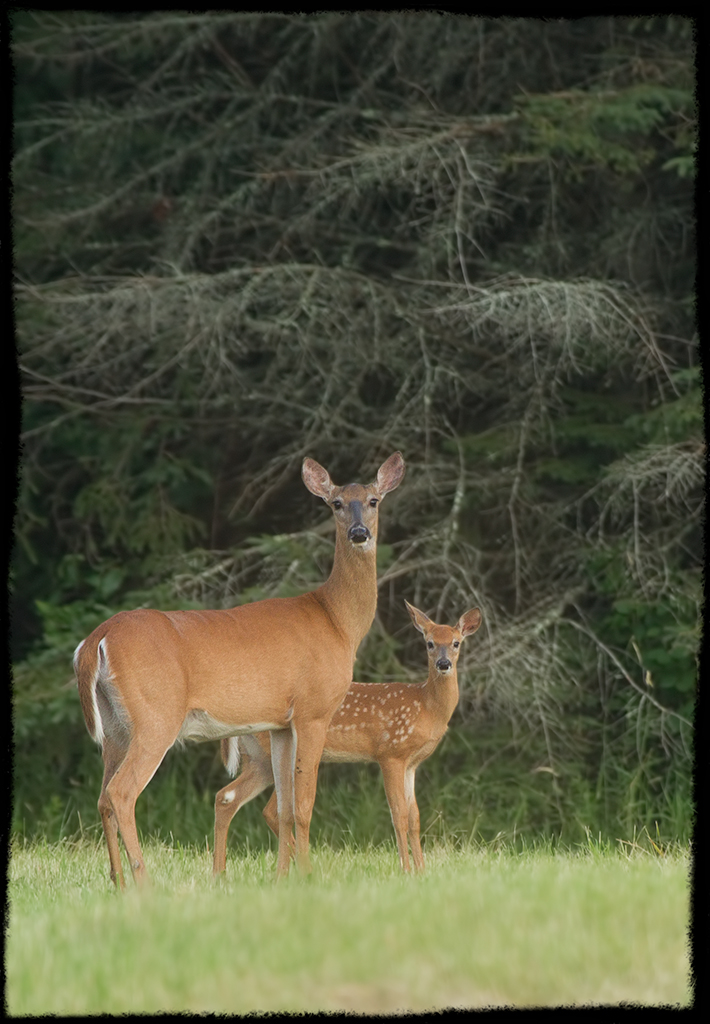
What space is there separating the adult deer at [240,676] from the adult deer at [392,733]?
1.74ft

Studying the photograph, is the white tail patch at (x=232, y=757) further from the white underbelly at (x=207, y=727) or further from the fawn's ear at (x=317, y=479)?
the fawn's ear at (x=317, y=479)

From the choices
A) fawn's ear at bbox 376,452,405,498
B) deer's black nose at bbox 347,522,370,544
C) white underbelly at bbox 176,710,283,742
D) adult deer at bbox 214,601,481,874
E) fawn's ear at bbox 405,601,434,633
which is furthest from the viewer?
fawn's ear at bbox 405,601,434,633

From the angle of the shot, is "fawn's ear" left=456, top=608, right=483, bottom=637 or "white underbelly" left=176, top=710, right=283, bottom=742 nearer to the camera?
"white underbelly" left=176, top=710, right=283, bottom=742

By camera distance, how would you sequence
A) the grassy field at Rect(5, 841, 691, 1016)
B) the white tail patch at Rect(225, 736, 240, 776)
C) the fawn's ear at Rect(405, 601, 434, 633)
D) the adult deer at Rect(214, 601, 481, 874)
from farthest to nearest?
the fawn's ear at Rect(405, 601, 434, 633)
the adult deer at Rect(214, 601, 481, 874)
the white tail patch at Rect(225, 736, 240, 776)
the grassy field at Rect(5, 841, 691, 1016)

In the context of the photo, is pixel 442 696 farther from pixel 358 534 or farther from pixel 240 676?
pixel 240 676

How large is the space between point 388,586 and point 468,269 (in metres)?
2.28

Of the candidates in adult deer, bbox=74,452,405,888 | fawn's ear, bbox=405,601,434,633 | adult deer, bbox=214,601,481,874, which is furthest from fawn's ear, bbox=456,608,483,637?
adult deer, bbox=74,452,405,888

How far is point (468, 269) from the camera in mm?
10273

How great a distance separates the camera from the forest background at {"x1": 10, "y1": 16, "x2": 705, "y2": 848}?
8836mm

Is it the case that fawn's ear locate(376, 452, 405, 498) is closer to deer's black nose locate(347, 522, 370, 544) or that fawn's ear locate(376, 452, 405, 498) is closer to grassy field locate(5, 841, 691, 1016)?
deer's black nose locate(347, 522, 370, 544)

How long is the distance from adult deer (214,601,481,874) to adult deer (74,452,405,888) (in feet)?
1.74

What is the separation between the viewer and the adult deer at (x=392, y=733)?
6.33 meters

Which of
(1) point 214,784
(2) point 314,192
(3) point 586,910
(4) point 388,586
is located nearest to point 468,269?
(2) point 314,192

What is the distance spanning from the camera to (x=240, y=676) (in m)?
5.16
